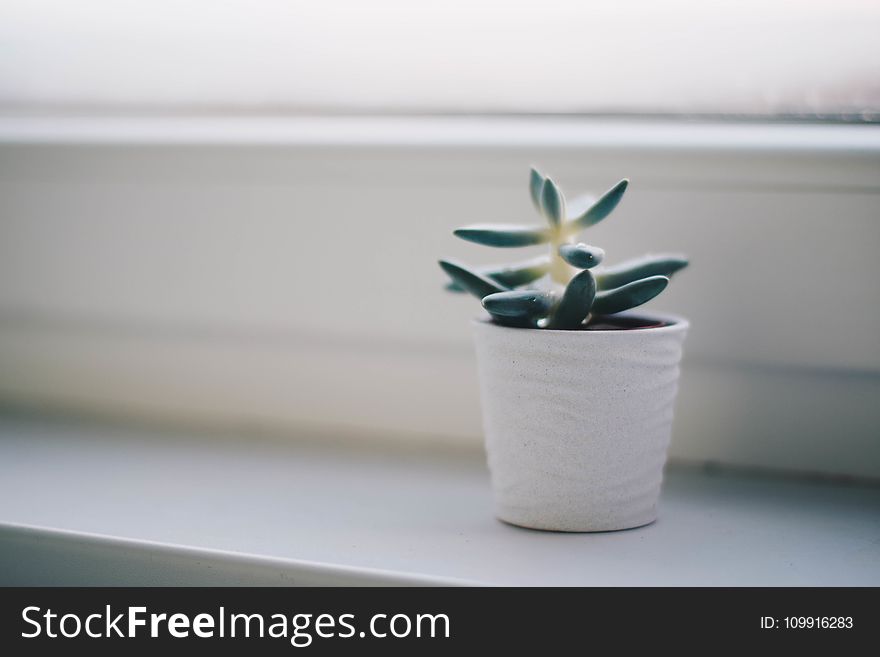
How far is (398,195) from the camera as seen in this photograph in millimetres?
878

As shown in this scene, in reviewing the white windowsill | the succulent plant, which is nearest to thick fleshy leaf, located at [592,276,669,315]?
the succulent plant

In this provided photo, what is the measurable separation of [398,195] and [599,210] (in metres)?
0.30

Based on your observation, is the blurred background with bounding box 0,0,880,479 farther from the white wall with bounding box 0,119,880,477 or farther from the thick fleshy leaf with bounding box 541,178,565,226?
the thick fleshy leaf with bounding box 541,178,565,226

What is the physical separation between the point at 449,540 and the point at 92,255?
0.56 m

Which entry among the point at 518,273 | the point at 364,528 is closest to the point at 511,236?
the point at 518,273

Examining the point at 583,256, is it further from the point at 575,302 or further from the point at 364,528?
the point at 364,528

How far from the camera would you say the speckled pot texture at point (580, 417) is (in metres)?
0.61

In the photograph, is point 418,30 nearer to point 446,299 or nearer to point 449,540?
point 446,299

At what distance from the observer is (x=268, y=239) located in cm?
93

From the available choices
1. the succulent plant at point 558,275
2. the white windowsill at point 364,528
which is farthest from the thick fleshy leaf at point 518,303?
the white windowsill at point 364,528

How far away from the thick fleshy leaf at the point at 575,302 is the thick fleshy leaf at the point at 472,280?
4 centimetres

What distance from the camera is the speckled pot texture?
0.61 m

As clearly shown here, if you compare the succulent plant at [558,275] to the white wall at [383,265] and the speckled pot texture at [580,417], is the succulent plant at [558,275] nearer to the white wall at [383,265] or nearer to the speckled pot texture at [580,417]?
the speckled pot texture at [580,417]
